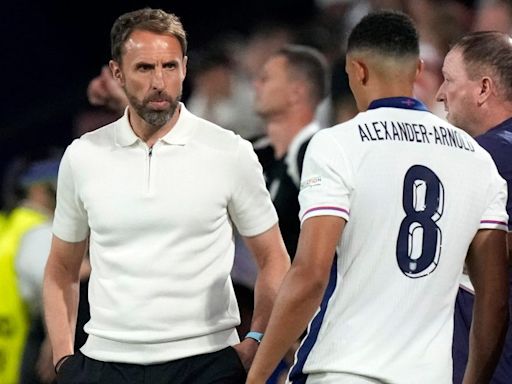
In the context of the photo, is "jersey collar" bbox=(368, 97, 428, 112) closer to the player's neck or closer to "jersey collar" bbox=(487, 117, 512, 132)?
the player's neck

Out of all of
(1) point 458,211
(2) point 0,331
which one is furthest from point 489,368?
(2) point 0,331

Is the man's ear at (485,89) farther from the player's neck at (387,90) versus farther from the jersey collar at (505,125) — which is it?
the player's neck at (387,90)

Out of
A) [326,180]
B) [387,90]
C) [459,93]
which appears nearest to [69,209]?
[326,180]

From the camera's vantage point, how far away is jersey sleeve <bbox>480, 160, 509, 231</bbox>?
462cm

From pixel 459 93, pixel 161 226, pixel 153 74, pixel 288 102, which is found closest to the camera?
pixel 161 226

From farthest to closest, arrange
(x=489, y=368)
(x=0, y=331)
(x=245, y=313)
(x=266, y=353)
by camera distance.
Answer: (x=0, y=331) → (x=245, y=313) → (x=489, y=368) → (x=266, y=353)

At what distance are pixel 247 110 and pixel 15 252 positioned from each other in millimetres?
Result: 2386

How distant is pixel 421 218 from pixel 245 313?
117 inches

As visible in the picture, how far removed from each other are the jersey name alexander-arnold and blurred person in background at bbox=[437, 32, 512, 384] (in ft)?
1.32

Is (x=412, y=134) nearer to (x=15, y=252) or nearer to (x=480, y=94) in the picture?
(x=480, y=94)

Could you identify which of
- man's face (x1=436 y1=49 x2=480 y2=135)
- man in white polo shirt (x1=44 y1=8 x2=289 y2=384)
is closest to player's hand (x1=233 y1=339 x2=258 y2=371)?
man in white polo shirt (x1=44 y1=8 x2=289 y2=384)

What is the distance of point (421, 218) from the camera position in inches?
176

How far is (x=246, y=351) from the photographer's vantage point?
4.97 metres

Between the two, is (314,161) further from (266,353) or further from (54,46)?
(54,46)
